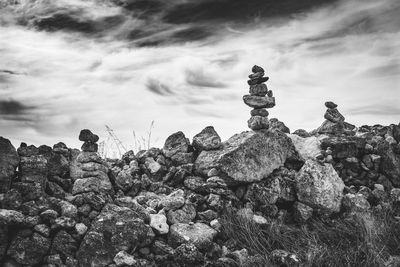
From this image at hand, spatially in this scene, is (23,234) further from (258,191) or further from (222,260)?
(258,191)

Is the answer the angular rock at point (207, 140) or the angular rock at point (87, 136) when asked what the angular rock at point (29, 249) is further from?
the angular rock at point (207, 140)

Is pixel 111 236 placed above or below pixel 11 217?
below

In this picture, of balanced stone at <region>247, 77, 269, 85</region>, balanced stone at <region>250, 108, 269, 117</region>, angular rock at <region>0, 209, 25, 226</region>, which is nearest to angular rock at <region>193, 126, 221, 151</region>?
balanced stone at <region>250, 108, 269, 117</region>

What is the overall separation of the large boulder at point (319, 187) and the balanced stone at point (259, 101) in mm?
1952

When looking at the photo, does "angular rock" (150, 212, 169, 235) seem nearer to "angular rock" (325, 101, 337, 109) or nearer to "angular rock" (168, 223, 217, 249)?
"angular rock" (168, 223, 217, 249)

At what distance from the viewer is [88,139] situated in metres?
8.38

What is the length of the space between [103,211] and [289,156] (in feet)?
17.6

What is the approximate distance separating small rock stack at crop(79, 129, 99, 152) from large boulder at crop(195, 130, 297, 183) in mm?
2483

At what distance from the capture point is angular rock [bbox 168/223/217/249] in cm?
725

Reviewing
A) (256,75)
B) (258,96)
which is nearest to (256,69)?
(256,75)

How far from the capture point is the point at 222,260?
7.04 m

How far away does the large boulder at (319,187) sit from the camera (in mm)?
9445

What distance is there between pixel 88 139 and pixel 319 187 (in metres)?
5.29

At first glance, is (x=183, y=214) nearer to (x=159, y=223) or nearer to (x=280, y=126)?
(x=159, y=223)
